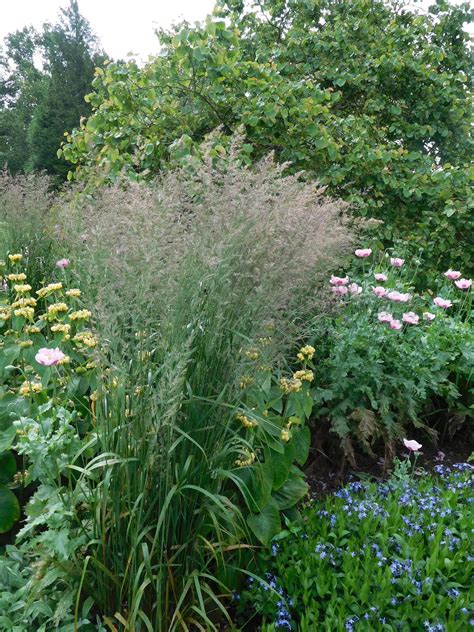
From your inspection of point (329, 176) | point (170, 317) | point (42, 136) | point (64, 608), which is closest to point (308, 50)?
point (329, 176)

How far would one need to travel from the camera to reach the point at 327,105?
18.1ft

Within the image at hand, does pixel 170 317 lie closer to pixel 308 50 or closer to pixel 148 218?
pixel 148 218

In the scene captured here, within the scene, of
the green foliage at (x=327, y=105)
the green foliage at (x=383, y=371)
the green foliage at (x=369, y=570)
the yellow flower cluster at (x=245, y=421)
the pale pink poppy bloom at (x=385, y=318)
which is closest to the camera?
the green foliage at (x=369, y=570)

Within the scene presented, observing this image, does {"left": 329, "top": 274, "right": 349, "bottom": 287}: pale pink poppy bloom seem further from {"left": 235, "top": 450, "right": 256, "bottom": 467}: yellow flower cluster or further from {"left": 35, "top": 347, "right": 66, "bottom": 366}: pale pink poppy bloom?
{"left": 35, "top": 347, "right": 66, "bottom": 366}: pale pink poppy bloom

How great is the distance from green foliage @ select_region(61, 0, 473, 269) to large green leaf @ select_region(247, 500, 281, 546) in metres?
2.64

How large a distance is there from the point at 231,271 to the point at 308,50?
580 cm

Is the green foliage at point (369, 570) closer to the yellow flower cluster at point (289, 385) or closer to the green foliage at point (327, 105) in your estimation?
the yellow flower cluster at point (289, 385)

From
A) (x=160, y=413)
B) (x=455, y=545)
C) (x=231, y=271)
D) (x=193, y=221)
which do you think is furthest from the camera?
(x=455, y=545)

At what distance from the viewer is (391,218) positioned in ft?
19.4

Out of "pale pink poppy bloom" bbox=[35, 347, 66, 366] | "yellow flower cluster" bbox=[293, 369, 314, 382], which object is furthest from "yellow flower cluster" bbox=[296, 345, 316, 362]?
"pale pink poppy bloom" bbox=[35, 347, 66, 366]

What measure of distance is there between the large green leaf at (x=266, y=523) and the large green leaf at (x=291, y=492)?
4.6 inches

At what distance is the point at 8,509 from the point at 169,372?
0.97 meters

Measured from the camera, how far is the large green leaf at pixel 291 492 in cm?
217

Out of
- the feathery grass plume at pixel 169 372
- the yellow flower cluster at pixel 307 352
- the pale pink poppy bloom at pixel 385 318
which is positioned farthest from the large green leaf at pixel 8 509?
the pale pink poppy bloom at pixel 385 318
